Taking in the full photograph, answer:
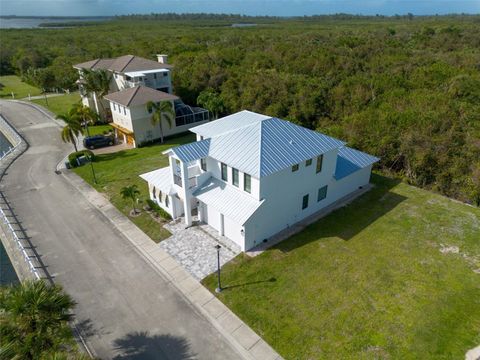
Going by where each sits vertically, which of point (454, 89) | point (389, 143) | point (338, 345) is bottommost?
point (338, 345)

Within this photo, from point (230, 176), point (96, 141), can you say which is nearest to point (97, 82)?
point (96, 141)

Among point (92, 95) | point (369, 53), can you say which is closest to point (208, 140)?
point (92, 95)

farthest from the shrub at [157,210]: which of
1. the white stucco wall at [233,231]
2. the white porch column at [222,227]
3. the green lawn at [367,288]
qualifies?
the green lawn at [367,288]

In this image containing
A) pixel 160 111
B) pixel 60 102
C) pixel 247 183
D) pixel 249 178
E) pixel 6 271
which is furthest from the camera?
pixel 60 102

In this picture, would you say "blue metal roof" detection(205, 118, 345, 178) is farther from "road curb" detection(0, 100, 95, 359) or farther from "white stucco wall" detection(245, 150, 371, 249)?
"road curb" detection(0, 100, 95, 359)

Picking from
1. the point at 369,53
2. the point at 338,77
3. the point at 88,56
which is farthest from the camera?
the point at 88,56

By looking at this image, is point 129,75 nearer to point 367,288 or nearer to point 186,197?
point 186,197

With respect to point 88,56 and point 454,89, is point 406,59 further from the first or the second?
point 88,56

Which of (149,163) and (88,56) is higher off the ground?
(88,56)
